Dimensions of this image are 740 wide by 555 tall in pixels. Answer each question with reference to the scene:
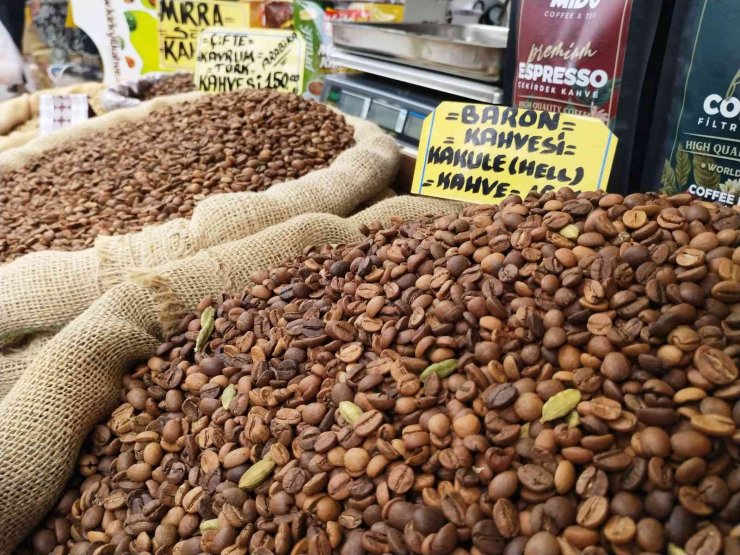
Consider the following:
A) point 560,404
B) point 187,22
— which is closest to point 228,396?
point 560,404

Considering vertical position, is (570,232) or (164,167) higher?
(570,232)

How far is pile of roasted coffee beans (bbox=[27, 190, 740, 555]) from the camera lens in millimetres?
720

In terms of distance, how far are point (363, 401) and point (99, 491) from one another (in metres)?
0.52

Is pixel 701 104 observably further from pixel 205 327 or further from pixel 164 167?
pixel 164 167

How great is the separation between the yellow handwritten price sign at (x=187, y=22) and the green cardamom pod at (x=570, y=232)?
2503 mm

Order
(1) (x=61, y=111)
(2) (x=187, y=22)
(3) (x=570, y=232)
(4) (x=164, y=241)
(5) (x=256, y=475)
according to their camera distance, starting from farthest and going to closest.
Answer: (2) (x=187, y=22)
(1) (x=61, y=111)
(4) (x=164, y=241)
(3) (x=570, y=232)
(5) (x=256, y=475)

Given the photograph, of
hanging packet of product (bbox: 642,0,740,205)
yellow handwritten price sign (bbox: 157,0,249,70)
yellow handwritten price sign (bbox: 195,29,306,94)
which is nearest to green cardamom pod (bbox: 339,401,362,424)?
hanging packet of product (bbox: 642,0,740,205)

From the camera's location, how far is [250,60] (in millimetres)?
2578

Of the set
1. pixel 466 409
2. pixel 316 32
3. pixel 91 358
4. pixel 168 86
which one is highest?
pixel 316 32

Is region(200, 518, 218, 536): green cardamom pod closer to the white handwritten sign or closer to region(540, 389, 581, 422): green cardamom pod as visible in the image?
region(540, 389, 581, 422): green cardamom pod

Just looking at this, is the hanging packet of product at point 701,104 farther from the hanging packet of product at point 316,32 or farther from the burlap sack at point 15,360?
the hanging packet of product at point 316,32

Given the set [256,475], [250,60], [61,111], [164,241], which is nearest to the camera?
[256,475]

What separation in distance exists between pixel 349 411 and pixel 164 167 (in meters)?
1.31

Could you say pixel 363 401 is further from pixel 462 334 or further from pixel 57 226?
pixel 57 226
